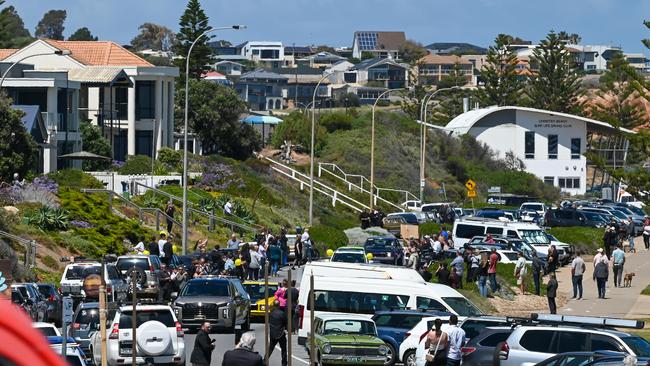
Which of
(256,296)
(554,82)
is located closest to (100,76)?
(256,296)

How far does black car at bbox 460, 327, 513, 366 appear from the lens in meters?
20.6

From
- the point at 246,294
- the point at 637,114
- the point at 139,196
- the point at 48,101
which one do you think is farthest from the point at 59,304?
the point at 637,114

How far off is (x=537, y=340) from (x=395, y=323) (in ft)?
20.0

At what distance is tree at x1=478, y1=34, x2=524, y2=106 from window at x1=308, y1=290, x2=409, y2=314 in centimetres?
9925

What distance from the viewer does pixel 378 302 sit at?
28375mm

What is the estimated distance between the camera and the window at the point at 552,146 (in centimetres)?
10431

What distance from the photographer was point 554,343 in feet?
63.7

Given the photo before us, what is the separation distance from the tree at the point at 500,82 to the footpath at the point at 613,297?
7186 centimetres

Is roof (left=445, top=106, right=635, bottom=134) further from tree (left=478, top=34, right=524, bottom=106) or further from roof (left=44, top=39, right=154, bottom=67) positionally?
roof (left=44, top=39, right=154, bottom=67)

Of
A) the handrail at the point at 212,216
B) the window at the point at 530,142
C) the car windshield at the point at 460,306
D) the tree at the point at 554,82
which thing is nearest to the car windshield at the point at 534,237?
the handrail at the point at 212,216

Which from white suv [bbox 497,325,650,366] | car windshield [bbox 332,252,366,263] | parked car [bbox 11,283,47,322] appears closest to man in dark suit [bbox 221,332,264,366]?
white suv [bbox 497,325,650,366]

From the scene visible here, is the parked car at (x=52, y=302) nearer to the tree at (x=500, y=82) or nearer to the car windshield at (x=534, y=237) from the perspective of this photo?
the car windshield at (x=534, y=237)

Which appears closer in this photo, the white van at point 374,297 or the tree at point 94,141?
the white van at point 374,297

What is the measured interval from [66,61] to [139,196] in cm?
2321
